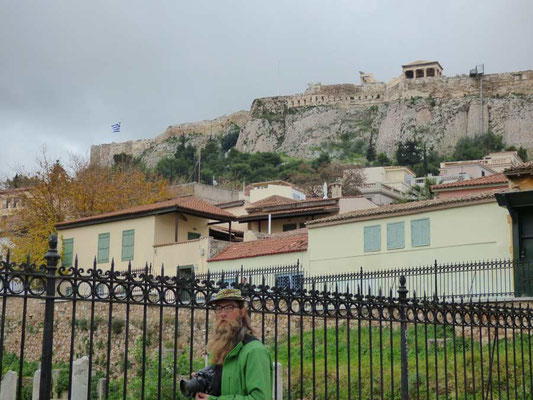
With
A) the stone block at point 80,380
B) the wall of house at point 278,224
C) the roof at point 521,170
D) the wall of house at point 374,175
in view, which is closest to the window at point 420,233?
the roof at point 521,170

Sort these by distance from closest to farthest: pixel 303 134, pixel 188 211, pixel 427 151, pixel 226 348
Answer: pixel 226 348 < pixel 188 211 < pixel 427 151 < pixel 303 134

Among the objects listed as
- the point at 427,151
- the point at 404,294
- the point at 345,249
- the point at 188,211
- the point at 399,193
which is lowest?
the point at 404,294

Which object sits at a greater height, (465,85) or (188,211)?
(465,85)

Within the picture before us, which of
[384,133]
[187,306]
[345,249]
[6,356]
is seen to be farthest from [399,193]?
[187,306]

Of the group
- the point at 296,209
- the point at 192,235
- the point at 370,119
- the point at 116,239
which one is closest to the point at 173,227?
the point at 192,235

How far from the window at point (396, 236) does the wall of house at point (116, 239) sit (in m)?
10.8

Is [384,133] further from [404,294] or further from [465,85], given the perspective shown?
[404,294]

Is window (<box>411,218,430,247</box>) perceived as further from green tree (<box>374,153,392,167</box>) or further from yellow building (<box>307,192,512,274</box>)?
green tree (<box>374,153,392,167</box>)

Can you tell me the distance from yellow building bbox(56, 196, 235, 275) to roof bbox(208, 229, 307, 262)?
76 cm

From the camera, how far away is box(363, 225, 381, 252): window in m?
26.1

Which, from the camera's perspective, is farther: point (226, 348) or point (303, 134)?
point (303, 134)

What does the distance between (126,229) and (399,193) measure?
3198 cm

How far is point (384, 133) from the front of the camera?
107 m

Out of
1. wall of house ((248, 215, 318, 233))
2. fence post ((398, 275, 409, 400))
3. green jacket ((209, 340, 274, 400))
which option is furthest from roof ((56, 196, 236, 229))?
green jacket ((209, 340, 274, 400))
